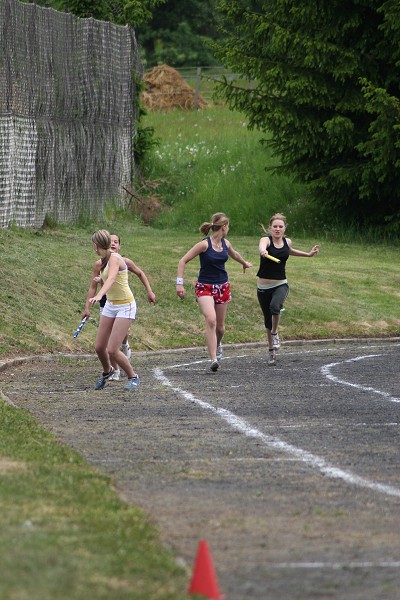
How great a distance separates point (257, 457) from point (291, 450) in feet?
1.49

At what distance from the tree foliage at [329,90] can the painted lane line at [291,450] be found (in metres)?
19.4

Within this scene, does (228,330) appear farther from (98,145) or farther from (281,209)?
(281,209)

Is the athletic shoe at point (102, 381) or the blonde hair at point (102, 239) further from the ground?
the blonde hair at point (102, 239)

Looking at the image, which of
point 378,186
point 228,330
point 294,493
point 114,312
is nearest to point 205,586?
point 294,493

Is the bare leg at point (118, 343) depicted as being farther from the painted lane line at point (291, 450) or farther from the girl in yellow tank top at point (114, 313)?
the painted lane line at point (291, 450)

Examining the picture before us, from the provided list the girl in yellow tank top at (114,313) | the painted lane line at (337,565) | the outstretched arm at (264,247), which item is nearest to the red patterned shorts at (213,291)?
the outstretched arm at (264,247)

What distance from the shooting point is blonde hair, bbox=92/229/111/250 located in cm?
1533

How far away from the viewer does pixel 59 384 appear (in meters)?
16.3

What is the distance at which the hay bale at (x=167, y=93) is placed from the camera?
56.2 m

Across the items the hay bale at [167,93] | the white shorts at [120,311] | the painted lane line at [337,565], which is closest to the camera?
the painted lane line at [337,565]

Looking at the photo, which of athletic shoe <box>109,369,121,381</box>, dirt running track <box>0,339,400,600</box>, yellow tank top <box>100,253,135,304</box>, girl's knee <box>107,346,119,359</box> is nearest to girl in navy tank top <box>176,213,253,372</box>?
dirt running track <box>0,339,400,600</box>

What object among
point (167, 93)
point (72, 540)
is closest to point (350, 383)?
point (72, 540)

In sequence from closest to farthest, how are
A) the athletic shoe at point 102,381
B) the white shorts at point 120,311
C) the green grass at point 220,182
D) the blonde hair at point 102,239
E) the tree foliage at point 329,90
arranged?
the blonde hair at point 102,239 → the white shorts at point 120,311 → the athletic shoe at point 102,381 → the tree foliage at point 329,90 → the green grass at point 220,182

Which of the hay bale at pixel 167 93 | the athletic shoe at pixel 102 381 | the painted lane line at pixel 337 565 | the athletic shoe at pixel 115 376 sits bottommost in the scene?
the athletic shoe at pixel 115 376
